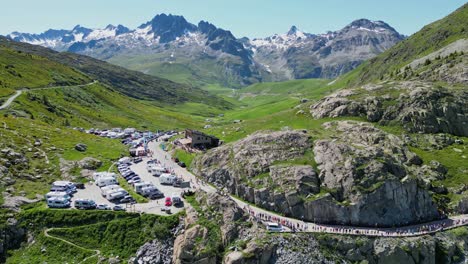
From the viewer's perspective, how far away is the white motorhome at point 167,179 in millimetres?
94250

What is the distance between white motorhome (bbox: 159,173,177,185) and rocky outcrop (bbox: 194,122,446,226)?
898 cm

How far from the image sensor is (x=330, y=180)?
86.1 m

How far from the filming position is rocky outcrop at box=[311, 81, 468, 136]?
118 meters

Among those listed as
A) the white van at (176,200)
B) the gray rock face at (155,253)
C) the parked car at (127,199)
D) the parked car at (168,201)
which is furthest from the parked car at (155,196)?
the gray rock face at (155,253)

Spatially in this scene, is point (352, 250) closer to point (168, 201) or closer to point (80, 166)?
point (168, 201)

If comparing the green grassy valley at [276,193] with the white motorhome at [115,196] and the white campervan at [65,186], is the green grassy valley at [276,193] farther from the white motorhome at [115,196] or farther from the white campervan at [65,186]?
the white campervan at [65,186]

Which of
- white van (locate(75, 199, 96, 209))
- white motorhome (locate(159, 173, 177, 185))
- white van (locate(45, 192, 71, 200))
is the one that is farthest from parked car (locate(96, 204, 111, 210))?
white motorhome (locate(159, 173, 177, 185))

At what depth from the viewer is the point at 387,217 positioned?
81938 millimetres

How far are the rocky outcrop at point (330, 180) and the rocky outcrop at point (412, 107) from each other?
1981 centimetres

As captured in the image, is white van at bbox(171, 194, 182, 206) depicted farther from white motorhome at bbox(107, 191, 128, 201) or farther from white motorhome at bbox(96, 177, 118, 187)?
white motorhome at bbox(96, 177, 118, 187)

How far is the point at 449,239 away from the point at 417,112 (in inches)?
1903

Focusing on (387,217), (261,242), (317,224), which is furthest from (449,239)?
(261,242)

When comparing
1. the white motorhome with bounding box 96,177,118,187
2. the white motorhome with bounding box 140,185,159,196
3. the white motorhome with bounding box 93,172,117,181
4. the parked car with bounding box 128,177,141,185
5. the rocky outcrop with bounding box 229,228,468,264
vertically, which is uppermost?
the white motorhome with bounding box 93,172,117,181

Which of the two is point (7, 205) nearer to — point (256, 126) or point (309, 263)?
point (309, 263)
